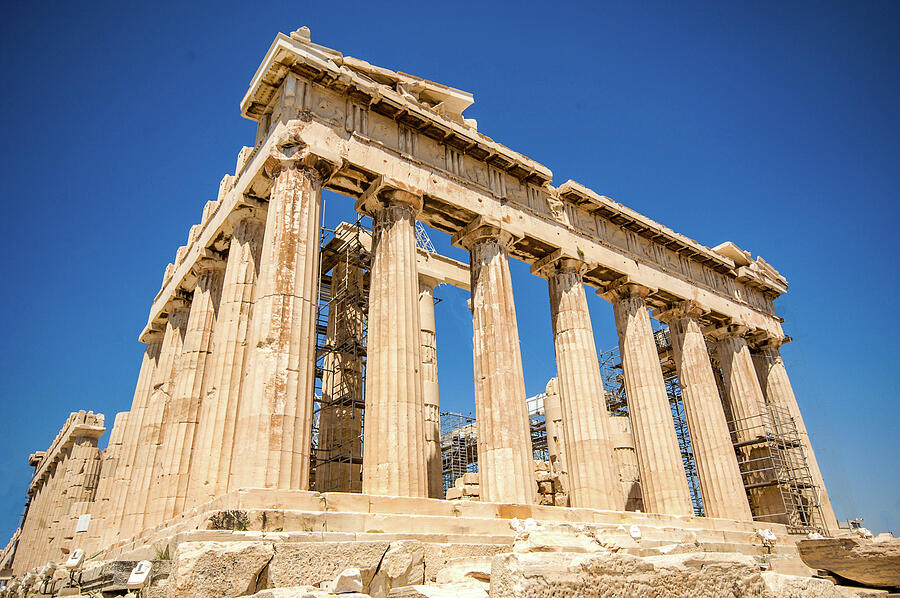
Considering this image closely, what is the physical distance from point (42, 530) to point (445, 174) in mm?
34321

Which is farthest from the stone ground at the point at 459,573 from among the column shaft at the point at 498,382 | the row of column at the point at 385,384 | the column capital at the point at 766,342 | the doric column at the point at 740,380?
the column capital at the point at 766,342

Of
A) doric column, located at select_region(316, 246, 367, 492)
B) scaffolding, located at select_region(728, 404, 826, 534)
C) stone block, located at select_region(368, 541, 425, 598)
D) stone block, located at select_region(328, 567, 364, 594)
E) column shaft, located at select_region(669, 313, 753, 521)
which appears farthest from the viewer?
scaffolding, located at select_region(728, 404, 826, 534)

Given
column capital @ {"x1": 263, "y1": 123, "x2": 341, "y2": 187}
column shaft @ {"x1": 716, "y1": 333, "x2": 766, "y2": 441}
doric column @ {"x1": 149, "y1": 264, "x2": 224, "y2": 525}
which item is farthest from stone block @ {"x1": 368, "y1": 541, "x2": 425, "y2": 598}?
column shaft @ {"x1": 716, "y1": 333, "x2": 766, "y2": 441}

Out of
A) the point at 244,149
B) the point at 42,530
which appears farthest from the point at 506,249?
the point at 42,530

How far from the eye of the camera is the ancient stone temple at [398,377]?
1091cm

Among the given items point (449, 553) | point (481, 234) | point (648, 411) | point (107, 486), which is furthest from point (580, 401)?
point (107, 486)

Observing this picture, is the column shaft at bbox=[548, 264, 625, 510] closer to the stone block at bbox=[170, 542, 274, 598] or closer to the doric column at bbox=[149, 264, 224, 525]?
the doric column at bbox=[149, 264, 224, 525]

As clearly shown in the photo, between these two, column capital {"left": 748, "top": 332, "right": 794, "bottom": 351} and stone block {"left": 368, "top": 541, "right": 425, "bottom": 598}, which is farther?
column capital {"left": 748, "top": 332, "right": 794, "bottom": 351}

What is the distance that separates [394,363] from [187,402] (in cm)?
664

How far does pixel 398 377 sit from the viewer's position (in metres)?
13.6

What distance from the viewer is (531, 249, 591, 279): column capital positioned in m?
19.4

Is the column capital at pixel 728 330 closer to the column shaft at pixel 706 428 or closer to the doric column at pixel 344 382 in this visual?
the column shaft at pixel 706 428

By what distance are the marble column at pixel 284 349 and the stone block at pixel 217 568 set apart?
338 centimetres

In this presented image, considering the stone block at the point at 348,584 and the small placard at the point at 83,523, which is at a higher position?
the small placard at the point at 83,523
